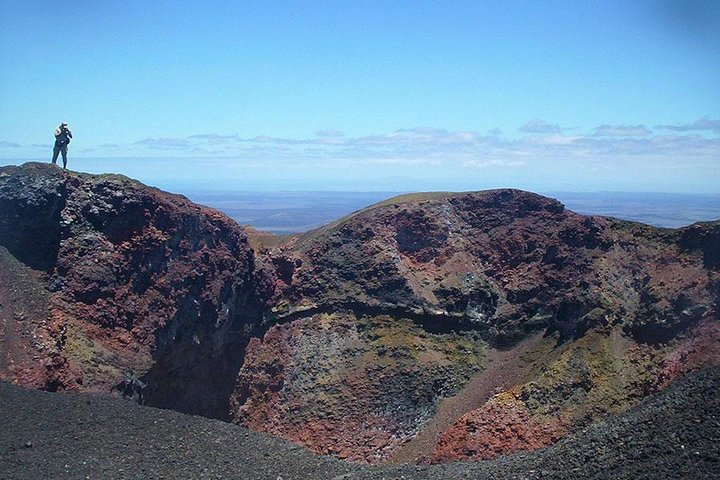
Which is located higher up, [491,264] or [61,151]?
[61,151]

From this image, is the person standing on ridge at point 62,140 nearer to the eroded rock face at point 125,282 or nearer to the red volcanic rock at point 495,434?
the eroded rock face at point 125,282

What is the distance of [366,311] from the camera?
155 ft

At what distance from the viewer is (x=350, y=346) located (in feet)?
148

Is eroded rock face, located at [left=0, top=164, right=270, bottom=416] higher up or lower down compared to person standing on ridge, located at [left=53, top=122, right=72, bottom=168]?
lower down

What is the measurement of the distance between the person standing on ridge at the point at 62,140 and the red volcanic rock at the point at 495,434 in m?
28.4

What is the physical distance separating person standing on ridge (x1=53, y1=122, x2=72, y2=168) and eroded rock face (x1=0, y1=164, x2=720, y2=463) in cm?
262

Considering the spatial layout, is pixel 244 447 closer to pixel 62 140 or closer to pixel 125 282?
pixel 125 282

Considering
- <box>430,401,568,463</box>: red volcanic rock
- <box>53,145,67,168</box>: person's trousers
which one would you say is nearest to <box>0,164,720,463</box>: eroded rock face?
<box>430,401,568,463</box>: red volcanic rock

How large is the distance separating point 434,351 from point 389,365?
12.2ft

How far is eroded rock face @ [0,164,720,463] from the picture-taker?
33719mm

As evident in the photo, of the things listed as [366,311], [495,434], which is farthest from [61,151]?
[495,434]

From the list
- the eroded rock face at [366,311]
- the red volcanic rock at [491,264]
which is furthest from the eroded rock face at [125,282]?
the red volcanic rock at [491,264]

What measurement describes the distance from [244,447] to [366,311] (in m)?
21.6

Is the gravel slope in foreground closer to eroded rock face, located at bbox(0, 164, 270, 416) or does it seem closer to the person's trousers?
eroded rock face, located at bbox(0, 164, 270, 416)
